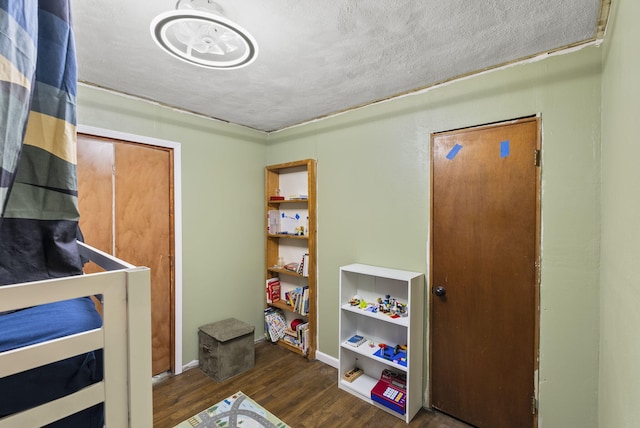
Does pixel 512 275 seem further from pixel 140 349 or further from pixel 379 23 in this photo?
pixel 140 349

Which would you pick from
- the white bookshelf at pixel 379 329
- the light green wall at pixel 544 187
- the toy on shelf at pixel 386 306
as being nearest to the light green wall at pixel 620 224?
the light green wall at pixel 544 187

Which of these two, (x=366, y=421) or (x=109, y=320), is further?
(x=366, y=421)

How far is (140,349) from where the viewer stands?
742 mm

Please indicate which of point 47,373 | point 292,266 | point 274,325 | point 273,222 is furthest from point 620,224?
point 274,325

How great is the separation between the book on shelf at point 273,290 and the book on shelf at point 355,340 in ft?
3.61

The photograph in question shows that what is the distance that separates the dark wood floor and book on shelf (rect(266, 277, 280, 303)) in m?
0.64

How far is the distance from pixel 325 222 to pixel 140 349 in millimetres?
2113

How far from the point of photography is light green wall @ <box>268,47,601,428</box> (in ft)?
5.08

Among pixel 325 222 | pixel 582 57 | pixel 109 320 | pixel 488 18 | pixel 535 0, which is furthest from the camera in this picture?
pixel 325 222

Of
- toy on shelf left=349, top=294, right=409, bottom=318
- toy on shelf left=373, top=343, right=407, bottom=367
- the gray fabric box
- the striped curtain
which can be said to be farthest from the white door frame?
the striped curtain

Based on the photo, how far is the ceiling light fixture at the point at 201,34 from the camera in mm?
1133

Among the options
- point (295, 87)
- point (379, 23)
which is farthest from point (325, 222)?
point (379, 23)

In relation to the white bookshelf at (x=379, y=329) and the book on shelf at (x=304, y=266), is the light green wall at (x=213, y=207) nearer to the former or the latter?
the book on shelf at (x=304, y=266)

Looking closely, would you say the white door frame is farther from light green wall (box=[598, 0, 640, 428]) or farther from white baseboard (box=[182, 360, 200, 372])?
light green wall (box=[598, 0, 640, 428])
